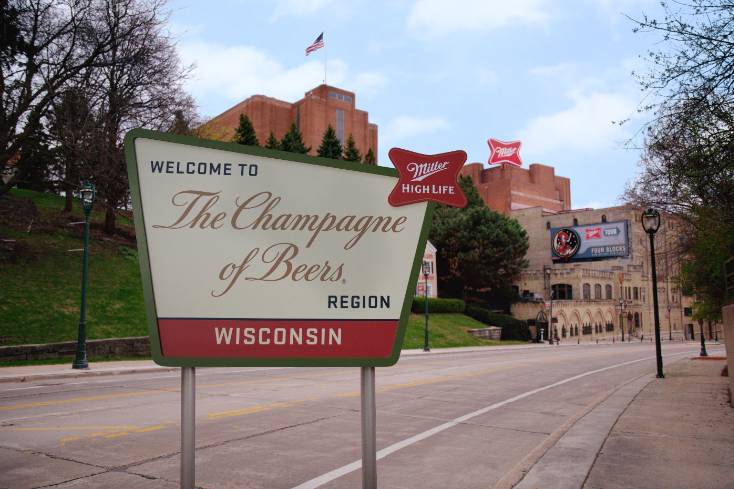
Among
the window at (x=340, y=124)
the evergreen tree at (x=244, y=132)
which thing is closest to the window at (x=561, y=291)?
the window at (x=340, y=124)

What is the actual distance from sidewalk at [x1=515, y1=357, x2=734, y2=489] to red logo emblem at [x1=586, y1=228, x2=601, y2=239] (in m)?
62.7

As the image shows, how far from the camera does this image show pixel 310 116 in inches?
3351

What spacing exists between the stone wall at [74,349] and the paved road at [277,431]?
17.5 ft

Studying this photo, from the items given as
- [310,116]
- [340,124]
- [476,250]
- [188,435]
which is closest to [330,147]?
[476,250]

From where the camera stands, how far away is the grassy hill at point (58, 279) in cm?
2286

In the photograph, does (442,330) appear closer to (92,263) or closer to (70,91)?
(92,263)

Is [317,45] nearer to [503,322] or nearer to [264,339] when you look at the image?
[503,322]

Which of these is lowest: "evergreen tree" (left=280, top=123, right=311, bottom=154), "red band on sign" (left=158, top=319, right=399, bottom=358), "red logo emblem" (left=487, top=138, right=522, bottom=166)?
"red band on sign" (left=158, top=319, right=399, bottom=358)

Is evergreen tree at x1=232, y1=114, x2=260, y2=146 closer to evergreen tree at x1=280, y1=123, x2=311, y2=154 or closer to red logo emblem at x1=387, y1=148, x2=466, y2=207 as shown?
evergreen tree at x1=280, y1=123, x2=311, y2=154

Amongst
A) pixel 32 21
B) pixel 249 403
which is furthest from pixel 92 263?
pixel 249 403

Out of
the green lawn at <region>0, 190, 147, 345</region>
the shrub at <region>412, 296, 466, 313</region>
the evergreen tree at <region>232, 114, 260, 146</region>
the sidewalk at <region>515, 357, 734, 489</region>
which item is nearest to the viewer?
the sidewalk at <region>515, 357, 734, 489</region>

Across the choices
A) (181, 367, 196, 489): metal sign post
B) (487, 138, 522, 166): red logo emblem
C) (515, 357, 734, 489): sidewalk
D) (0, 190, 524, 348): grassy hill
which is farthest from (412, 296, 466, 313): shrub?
(487, 138, 522, 166): red logo emblem

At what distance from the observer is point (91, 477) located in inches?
227

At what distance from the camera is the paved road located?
5.97 metres
